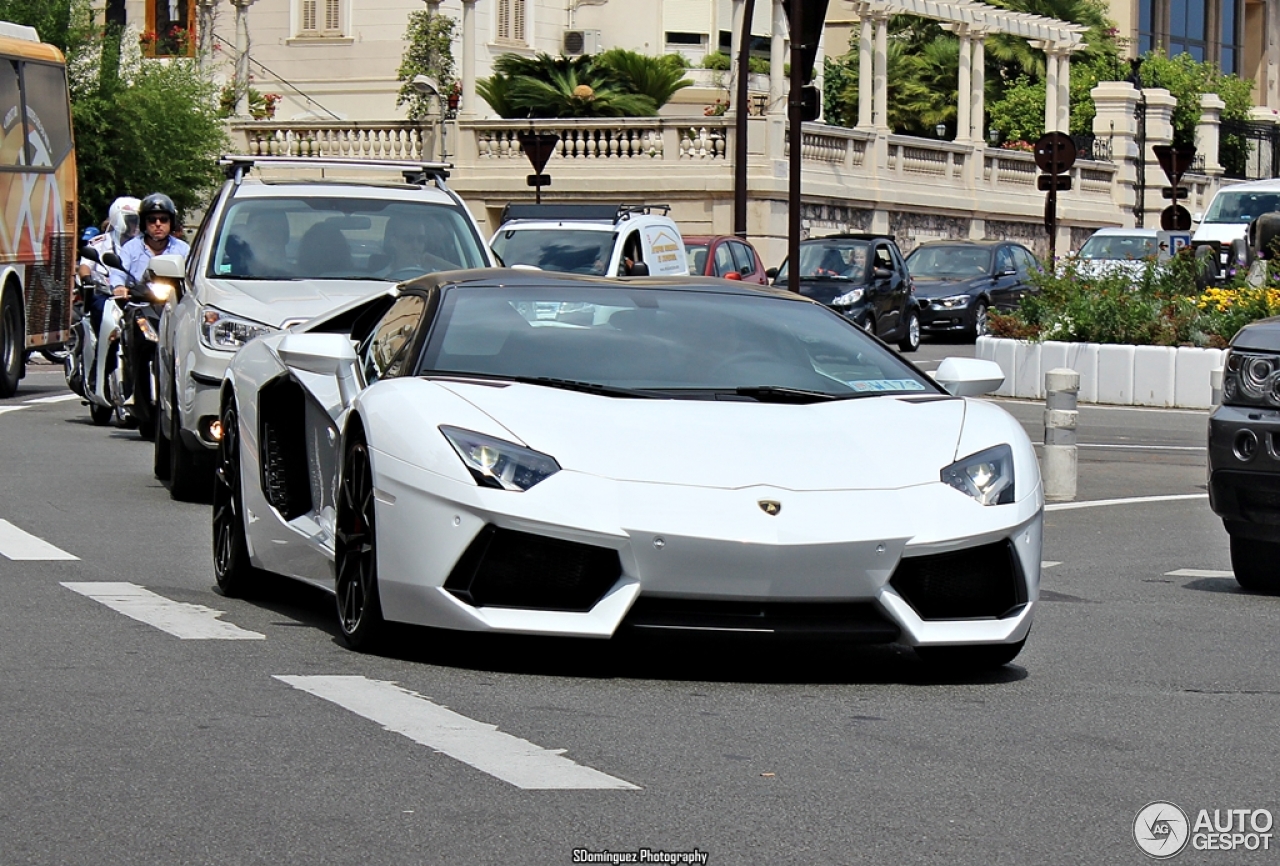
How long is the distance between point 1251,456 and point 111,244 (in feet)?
35.4

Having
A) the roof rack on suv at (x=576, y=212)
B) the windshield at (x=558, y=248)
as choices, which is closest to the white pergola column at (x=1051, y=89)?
the roof rack on suv at (x=576, y=212)

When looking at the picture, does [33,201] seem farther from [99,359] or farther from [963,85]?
[963,85]

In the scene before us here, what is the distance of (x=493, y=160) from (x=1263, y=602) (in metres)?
39.8

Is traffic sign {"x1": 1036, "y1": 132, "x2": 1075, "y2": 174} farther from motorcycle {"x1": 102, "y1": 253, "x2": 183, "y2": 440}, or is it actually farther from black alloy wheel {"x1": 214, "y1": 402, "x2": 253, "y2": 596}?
black alloy wheel {"x1": 214, "y1": 402, "x2": 253, "y2": 596}

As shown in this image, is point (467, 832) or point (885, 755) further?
point (885, 755)

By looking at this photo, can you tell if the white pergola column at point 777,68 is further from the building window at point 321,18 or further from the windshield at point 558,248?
the windshield at point 558,248

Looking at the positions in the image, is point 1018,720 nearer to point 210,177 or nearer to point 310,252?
point 310,252

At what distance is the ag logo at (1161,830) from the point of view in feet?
17.2

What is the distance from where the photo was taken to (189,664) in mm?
7371

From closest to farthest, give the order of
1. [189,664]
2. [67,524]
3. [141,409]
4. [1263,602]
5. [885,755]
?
[885,755] → [189,664] → [1263,602] → [67,524] → [141,409]

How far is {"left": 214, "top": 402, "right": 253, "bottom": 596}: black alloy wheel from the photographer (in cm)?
921

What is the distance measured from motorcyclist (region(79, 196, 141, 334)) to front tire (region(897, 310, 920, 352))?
19266 mm

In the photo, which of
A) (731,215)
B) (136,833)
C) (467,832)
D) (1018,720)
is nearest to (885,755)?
(1018,720)

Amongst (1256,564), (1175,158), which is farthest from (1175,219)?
(1256,564)
